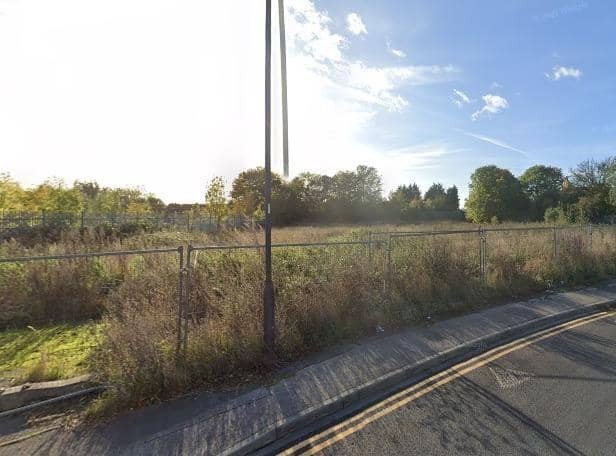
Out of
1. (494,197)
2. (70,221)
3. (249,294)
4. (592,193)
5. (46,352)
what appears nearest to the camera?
(46,352)

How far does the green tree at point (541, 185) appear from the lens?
61875mm

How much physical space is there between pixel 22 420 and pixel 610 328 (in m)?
9.77

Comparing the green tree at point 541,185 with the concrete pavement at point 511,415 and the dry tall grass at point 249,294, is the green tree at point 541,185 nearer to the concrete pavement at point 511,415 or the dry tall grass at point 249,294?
the dry tall grass at point 249,294

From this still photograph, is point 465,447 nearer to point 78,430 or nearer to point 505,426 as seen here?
point 505,426

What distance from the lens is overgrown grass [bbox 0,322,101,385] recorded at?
421 cm

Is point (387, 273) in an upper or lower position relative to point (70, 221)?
lower

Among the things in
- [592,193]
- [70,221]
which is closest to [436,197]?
[592,193]

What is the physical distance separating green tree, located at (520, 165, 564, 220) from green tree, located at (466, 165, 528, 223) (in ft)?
9.24

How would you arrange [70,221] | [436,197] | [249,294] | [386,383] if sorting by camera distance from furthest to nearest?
[436,197] < [70,221] < [249,294] < [386,383]

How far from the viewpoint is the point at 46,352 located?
198 inches

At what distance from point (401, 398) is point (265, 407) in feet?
5.70

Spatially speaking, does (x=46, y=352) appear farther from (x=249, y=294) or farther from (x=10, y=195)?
(x=10, y=195)

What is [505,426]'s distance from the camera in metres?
3.41

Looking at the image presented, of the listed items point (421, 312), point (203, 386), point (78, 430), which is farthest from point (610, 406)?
point (78, 430)
